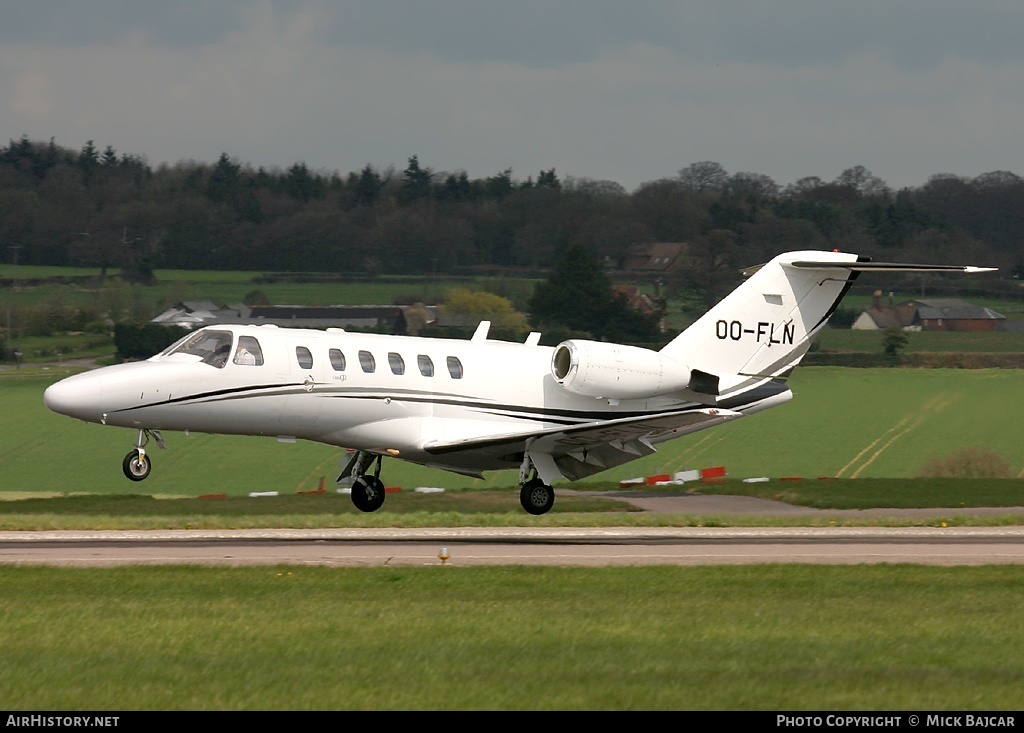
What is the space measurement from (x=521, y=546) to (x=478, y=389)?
17.9 feet

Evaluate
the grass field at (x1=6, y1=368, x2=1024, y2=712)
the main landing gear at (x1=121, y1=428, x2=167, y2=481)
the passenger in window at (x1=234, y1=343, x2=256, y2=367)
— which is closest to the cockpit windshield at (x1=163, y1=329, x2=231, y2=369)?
the passenger in window at (x1=234, y1=343, x2=256, y2=367)

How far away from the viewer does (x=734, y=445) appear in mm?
49281

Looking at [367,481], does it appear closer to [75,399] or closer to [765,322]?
[75,399]

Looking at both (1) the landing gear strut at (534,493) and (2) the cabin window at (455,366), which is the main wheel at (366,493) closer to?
(2) the cabin window at (455,366)

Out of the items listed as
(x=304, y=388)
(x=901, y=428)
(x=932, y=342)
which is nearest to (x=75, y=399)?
(x=304, y=388)

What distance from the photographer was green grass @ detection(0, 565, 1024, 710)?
9336 mm

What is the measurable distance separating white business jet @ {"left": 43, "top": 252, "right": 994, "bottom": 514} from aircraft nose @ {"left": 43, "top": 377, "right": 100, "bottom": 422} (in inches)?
0.9

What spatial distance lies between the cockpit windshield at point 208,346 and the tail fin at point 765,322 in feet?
28.1

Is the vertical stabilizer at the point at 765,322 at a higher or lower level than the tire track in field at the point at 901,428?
higher

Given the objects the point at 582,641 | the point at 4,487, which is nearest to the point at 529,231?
the point at 4,487

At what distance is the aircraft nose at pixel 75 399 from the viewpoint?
2120 centimetres

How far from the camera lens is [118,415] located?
2155 cm

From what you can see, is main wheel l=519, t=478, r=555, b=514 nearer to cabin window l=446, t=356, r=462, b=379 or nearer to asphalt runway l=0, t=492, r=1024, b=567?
asphalt runway l=0, t=492, r=1024, b=567

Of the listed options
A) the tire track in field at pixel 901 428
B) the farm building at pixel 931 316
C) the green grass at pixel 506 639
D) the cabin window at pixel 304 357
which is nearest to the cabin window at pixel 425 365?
the cabin window at pixel 304 357
